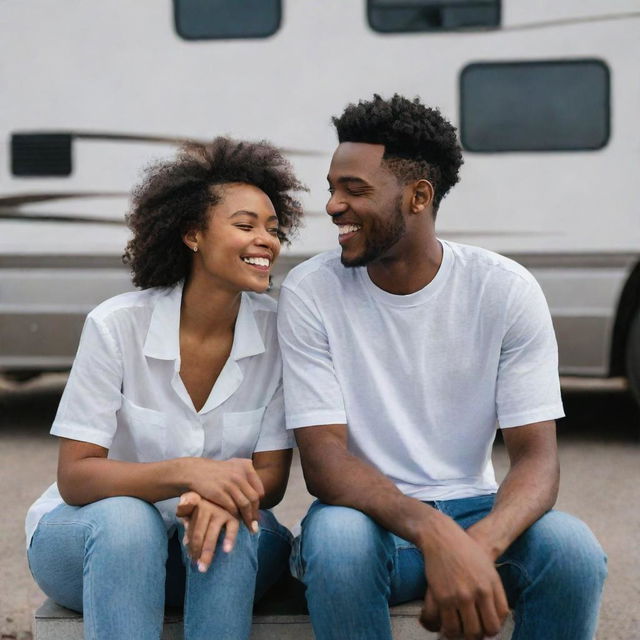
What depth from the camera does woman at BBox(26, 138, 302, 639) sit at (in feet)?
7.28

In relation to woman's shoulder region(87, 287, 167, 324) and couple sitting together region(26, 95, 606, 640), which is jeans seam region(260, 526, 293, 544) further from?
woman's shoulder region(87, 287, 167, 324)

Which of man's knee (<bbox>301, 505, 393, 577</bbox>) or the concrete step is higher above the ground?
man's knee (<bbox>301, 505, 393, 577</bbox>)

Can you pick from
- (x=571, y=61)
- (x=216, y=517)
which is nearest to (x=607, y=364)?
(x=571, y=61)

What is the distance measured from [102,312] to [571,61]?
3.59 metres

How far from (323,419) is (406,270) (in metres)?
0.42

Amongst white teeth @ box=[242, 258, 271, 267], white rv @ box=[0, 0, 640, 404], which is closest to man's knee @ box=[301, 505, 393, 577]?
white teeth @ box=[242, 258, 271, 267]

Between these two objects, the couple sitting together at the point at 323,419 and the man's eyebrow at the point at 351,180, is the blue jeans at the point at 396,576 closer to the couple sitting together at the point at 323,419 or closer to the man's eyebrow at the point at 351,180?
the couple sitting together at the point at 323,419

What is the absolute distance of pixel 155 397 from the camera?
8.18 feet

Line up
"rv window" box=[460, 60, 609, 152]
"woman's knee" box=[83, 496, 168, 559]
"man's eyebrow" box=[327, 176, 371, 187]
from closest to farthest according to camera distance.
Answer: "woman's knee" box=[83, 496, 168, 559] < "man's eyebrow" box=[327, 176, 371, 187] < "rv window" box=[460, 60, 609, 152]

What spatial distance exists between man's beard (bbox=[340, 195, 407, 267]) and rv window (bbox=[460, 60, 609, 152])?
2.95 m

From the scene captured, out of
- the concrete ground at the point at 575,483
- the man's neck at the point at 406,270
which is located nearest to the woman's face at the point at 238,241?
the man's neck at the point at 406,270

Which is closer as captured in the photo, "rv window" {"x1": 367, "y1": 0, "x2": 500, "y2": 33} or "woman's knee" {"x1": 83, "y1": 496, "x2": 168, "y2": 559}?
"woman's knee" {"x1": 83, "y1": 496, "x2": 168, "y2": 559}

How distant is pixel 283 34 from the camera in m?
5.44

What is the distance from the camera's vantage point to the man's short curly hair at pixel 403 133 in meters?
2.63
